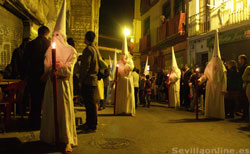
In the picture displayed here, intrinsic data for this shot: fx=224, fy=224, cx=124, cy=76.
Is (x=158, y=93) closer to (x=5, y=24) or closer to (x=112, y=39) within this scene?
(x=5, y=24)

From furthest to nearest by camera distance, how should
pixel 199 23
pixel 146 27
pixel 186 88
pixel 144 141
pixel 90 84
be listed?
pixel 146 27, pixel 199 23, pixel 186 88, pixel 90 84, pixel 144 141

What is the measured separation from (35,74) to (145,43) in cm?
2256

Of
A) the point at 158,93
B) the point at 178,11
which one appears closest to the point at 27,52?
the point at 158,93

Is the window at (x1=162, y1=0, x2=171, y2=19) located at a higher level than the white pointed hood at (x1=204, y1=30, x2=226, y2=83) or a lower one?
higher

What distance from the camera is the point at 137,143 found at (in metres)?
4.44

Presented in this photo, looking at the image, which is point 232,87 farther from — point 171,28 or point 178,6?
point 178,6

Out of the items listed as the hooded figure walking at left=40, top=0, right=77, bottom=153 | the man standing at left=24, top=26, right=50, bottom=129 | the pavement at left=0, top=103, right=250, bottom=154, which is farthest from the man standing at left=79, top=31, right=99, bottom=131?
the hooded figure walking at left=40, top=0, right=77, bottom=153

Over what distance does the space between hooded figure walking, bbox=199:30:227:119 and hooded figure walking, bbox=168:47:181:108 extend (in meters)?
3.43

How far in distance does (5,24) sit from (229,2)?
43.1 feet

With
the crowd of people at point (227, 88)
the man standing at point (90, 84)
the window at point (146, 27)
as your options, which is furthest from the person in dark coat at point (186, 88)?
the window at point (146, 27)

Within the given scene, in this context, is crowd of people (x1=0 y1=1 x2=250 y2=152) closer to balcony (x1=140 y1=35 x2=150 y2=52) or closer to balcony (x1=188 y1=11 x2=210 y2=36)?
balcony (x1=188 y1=11 x2=210 y2=36)

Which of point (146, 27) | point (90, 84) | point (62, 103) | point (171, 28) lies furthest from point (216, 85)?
point (146, 27)

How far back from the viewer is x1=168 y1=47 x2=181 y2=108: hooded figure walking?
37.1ft

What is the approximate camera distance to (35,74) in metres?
4.89
